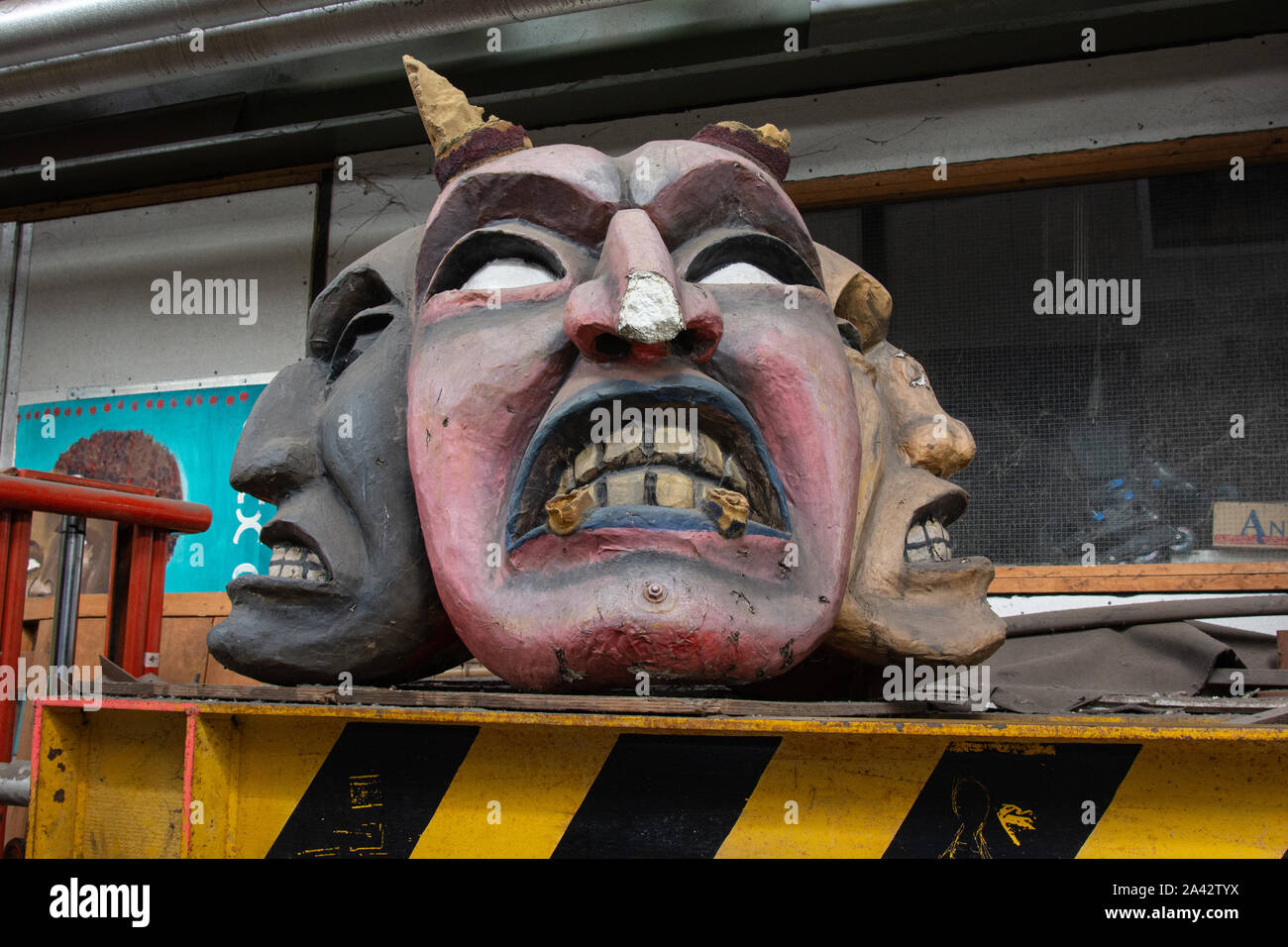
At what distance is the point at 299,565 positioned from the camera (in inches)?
76.5

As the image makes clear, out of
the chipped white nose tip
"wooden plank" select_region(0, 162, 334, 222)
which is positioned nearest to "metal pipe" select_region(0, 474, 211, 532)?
the chipped white nose tip

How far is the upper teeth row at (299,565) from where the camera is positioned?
1.94 m

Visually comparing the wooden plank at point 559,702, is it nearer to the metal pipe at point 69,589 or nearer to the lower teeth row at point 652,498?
the lower teeth row at point 652,498

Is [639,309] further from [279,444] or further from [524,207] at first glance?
[279,444]

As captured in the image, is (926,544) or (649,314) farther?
(926,544)

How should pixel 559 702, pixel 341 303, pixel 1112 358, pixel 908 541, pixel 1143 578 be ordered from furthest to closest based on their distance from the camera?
1. pixel 1112 358
2. pixel 1143 578
3. pixel 341 303
4. pixel 908 541
5. pixel 559 702

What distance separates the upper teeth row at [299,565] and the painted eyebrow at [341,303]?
52 cm

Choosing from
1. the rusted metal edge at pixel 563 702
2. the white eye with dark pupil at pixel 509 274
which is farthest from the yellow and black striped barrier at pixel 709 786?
the white eye with dark pupil at pixel 509 274

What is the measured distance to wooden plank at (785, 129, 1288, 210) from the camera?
145 inches

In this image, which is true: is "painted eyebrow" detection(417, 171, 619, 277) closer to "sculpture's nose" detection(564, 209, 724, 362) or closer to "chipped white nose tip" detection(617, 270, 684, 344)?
"sculpture's nose" detection(564, 209, 724, 362)

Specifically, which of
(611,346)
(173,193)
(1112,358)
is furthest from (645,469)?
(173,193)

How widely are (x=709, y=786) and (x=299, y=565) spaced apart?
0.89 meters

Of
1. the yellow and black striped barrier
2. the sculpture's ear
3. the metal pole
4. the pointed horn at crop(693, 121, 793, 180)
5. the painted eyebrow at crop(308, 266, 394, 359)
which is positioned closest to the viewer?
the yellow and black striped barrier

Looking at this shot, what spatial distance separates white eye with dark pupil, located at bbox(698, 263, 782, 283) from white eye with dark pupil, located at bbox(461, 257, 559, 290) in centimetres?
27
